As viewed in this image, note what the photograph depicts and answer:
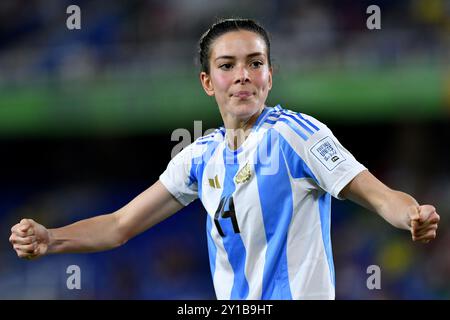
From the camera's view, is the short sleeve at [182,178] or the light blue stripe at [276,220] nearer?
the light blue stripe at [276,220]

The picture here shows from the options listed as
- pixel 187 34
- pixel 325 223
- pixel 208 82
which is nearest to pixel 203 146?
pixel 208 82

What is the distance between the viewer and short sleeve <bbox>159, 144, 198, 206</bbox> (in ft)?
11.9

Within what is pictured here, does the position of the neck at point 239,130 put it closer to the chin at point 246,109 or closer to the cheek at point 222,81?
the chin at point 246,109

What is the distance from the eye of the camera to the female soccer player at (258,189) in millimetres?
3123

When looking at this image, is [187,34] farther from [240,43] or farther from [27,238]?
[27,238]

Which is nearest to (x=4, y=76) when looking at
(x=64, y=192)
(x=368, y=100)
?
(x=64, y=192)

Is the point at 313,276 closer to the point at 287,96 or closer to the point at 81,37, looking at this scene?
the point at 287,96

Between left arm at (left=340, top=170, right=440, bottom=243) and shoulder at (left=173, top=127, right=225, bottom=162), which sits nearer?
left arm at (left=340, top=170, right=440, bottom=243)

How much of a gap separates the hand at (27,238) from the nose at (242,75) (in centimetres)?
104

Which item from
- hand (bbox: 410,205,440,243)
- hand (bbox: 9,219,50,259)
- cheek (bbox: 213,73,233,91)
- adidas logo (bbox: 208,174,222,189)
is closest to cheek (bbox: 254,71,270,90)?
cheek (bbox: 213,73,233,91)

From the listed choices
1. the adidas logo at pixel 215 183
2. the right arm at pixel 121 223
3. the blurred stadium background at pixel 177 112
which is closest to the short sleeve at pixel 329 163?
the adidas logo at pixel 215 183

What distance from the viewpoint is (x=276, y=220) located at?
3215 millimetres

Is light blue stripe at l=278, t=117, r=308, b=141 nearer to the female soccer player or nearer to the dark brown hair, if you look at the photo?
the female soccer player

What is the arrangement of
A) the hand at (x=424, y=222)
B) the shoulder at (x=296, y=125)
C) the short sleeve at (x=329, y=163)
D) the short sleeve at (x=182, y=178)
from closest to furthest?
the hand at (x=424, y=222) < the short sleeve at (x=329, y=163) < the shoulder at (x=296, y=125) < the short sleeve at (x=182, y=178)
